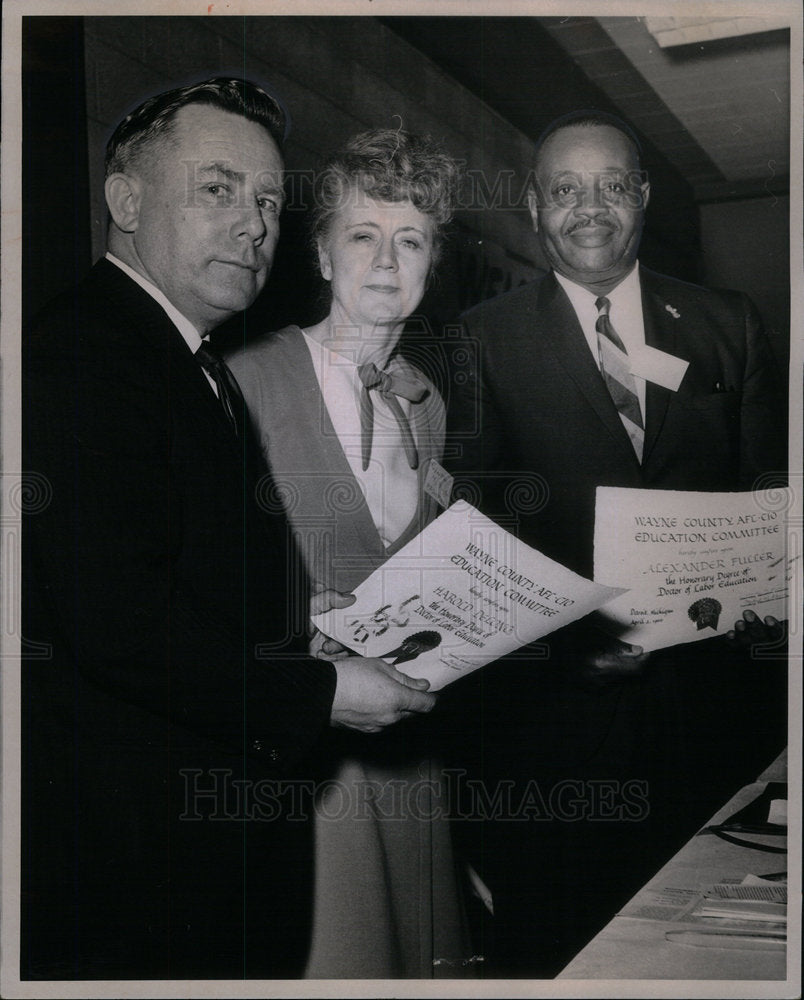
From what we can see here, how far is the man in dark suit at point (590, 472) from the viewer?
219cm

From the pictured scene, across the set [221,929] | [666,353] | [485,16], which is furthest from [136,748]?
[485,16]

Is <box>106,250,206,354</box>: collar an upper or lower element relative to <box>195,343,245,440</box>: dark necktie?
upper

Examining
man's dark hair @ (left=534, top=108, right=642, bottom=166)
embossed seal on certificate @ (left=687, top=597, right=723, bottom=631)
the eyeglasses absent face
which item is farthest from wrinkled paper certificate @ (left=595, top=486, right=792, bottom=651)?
man's dark hair @ (left=534, top=108, right=642, bottom=166)

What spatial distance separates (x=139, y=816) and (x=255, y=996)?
0.45 metres

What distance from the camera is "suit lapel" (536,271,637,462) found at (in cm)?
221

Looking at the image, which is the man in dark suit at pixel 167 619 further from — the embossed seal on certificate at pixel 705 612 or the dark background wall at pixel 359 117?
the embossed seal on certificate at pixel 705 612

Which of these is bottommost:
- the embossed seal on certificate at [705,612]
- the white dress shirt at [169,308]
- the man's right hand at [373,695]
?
the man's right hand at [373,695]

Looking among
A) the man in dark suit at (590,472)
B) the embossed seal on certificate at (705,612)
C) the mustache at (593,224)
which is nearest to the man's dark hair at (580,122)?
the man in dark suit at (590,472)

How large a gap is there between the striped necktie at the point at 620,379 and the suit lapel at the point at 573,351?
0.01 m

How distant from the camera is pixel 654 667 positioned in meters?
2.24

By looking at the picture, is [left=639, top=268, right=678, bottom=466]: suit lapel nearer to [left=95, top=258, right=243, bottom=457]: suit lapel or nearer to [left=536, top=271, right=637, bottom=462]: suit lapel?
[left=536, top=271, right=637, bottom=462]: suit lapel

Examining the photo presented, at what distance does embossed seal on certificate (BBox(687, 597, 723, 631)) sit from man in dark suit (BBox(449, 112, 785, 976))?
63mm

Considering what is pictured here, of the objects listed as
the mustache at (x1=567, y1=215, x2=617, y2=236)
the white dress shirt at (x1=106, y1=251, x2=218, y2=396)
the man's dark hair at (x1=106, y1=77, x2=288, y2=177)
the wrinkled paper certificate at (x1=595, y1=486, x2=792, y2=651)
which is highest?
the man's dark hair at (x1=106, y1=77, x2=288, y2=177)

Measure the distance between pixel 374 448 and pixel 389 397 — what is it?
111 mm
